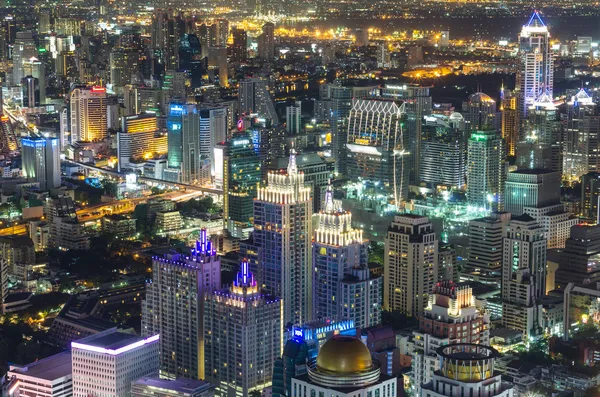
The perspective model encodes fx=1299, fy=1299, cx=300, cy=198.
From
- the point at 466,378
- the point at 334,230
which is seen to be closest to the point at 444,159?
the point at 334,230

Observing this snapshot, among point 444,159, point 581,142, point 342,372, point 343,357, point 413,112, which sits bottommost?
point 444,159

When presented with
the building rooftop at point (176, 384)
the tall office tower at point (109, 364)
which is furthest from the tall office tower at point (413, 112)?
the building rooftop at point (176, 384)

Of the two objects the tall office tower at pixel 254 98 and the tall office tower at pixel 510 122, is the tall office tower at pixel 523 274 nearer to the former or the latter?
the tall office tower at pixel 510 122

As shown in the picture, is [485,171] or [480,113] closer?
[485,171]

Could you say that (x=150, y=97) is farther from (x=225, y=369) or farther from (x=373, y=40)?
(x=225, y=369)

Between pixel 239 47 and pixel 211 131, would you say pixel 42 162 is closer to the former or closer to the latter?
pixel 211 131
